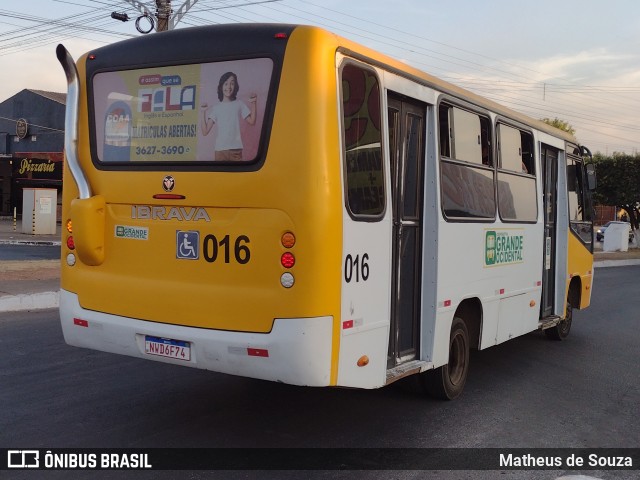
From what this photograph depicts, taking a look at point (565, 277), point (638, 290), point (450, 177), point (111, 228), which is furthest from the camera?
point (638, 290)

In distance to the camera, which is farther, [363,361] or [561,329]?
[561,329]

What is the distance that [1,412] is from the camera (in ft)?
19.6

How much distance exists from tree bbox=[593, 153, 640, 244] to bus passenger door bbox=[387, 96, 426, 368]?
35.0 metres

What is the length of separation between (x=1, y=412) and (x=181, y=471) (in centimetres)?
207

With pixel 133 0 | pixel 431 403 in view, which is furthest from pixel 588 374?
pixel 133 0

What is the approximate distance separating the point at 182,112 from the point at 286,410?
→ 107 inches

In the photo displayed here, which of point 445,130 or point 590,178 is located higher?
point 445,130

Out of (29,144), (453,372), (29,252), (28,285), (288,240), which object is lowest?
(453,372)

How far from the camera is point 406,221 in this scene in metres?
6.06

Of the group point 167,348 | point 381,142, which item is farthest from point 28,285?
point 381,142

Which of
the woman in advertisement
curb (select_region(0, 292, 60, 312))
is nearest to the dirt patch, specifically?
curb (select_region(0, 292, 60, 312))

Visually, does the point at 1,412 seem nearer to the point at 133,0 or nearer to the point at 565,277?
the point at 565,277

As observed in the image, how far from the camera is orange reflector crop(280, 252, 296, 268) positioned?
15.8 ft

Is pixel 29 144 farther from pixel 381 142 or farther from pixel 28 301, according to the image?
pixel 381 142
